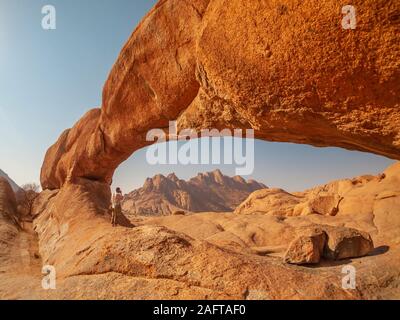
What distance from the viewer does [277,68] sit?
12.6ft

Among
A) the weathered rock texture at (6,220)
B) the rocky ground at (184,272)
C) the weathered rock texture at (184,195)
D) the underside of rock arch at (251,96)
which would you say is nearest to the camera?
the underside of rock arch at (251,96)

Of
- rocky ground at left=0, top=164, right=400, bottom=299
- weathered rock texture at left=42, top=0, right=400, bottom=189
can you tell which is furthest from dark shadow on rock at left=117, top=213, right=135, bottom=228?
weathered rock texture at left=42, top=0, right=400, bottom=189

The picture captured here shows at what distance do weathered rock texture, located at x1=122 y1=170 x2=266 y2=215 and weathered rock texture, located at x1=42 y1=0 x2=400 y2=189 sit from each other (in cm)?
3857

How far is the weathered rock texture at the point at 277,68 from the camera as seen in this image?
3143mm

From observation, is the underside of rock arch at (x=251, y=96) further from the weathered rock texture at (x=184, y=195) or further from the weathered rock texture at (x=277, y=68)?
the weathered rock texture at (x=184, y=195)

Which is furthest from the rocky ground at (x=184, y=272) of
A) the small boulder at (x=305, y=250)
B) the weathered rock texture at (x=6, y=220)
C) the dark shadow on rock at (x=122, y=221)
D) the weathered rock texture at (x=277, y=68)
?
the weathered rock texture at (x=277, y=68)

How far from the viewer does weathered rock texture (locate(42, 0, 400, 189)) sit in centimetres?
314

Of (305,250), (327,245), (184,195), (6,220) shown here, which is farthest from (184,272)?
(184,195)

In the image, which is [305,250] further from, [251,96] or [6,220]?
[6,220]

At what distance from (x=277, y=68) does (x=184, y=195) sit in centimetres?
5330

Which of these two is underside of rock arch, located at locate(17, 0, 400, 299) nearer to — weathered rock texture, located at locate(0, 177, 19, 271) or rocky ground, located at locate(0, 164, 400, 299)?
rocky ground, located at locate(0, 164, 400, 299)

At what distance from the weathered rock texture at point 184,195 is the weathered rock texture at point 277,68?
127ft

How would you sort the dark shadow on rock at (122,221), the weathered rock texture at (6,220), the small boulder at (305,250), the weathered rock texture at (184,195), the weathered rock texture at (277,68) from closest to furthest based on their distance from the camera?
the weathered rock texture at (277,68), the small boulder at (305,250), the dark shadow on rock at (122,221), the weathered rock texture at (6,220), the weathered rock texture at (184,195)
